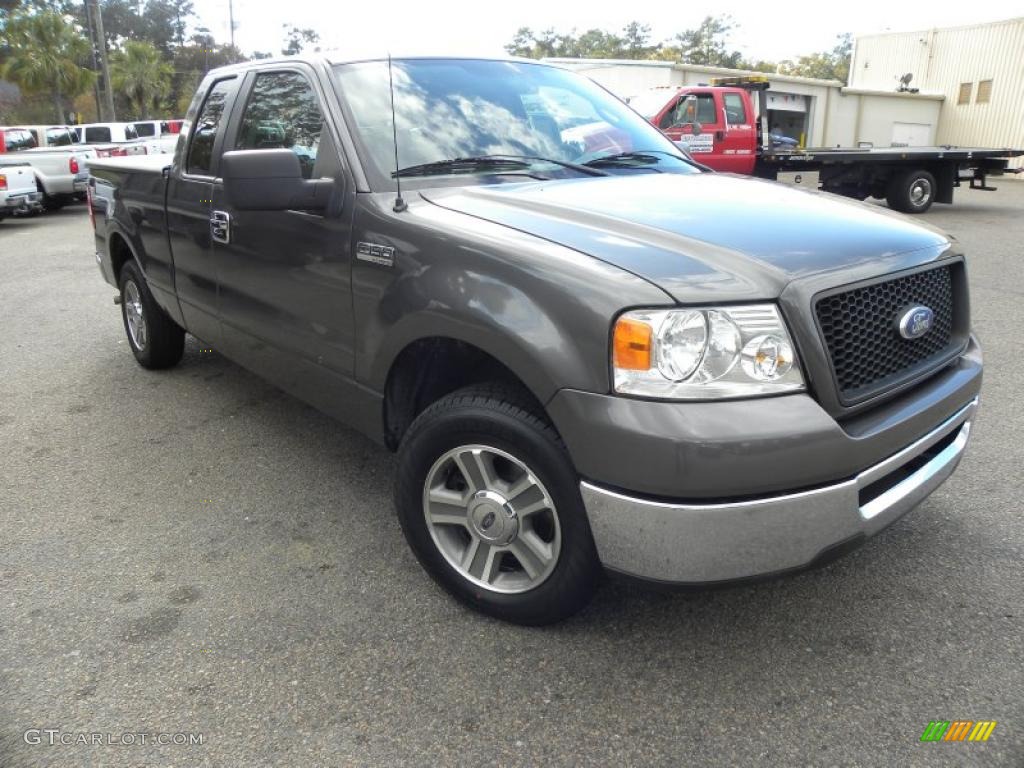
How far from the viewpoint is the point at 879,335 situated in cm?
239

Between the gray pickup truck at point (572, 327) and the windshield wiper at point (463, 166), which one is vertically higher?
the windshield wiper at point (463, 166)

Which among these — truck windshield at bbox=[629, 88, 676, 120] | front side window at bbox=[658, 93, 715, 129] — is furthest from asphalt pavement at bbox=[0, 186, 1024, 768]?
truck windshield at bbox=[629, 88, 676, 120]

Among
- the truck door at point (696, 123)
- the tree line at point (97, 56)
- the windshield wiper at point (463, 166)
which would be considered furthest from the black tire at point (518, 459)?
the tree line at point (97, 56)

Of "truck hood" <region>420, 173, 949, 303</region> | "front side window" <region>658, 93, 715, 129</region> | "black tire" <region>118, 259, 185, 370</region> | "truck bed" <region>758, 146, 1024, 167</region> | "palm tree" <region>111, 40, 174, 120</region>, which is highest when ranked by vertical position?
"palm tree" <region>111, 40, 174, 120</region>

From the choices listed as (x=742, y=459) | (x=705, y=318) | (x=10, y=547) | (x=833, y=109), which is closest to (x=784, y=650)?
(x=742, y=459)

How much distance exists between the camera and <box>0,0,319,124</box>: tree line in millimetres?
38656

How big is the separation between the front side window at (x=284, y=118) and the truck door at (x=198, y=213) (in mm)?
273

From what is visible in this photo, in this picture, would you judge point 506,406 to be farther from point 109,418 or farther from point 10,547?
point 109,418

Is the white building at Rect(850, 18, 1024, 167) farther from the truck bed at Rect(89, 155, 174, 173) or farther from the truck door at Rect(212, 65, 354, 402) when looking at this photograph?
the truck door at Rect(212, 65, 354, 402)

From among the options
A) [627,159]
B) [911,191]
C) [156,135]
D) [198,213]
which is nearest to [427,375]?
[627,159]

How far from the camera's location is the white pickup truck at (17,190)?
44.3 ft

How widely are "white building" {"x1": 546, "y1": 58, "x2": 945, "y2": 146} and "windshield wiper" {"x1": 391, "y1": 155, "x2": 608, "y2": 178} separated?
90.6 feet

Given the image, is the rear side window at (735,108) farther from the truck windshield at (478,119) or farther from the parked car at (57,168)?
the parked car at (57,168)

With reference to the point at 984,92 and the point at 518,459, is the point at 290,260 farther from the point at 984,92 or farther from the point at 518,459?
the point at 984,92
